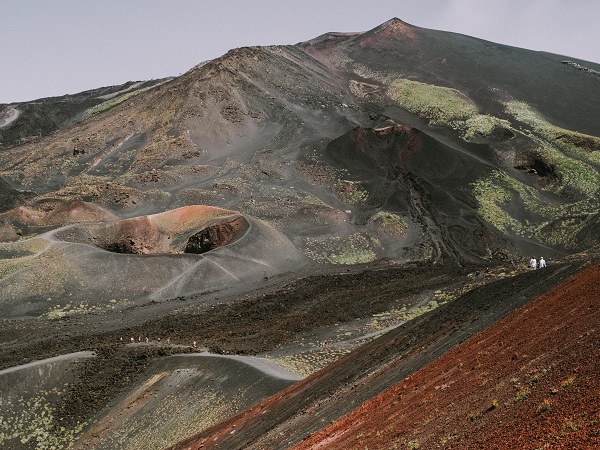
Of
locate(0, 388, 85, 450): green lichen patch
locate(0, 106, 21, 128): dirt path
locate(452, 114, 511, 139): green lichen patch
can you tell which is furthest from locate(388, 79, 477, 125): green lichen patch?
locate(0, 106, 21, 128): dirt path

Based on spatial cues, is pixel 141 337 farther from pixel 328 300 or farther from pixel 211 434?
pixel 211 434

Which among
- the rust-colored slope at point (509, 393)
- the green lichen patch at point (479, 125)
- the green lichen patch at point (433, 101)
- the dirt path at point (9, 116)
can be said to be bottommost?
the rust-colored slope at point (509, 393)

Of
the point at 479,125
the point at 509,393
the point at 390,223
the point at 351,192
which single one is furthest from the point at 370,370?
the point at 479,125

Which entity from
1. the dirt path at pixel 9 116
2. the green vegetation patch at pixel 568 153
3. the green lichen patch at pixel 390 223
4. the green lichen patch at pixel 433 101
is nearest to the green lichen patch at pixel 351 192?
the green lichen patch at pixel 390 223

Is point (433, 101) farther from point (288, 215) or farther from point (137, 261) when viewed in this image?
point (137, 261)

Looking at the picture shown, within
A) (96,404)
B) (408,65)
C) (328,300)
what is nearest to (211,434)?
(96,404)

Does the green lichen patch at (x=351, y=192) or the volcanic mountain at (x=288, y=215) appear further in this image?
the green lichen patch at (x=351, y=192)

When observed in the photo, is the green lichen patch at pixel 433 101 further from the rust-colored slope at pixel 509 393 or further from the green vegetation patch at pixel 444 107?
the rust-colored slope at pixel 509 393

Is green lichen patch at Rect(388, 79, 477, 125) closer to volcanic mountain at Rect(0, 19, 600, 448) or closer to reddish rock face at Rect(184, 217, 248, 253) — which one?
volcanic mountain at Rect(0, 19, 600, 448)
